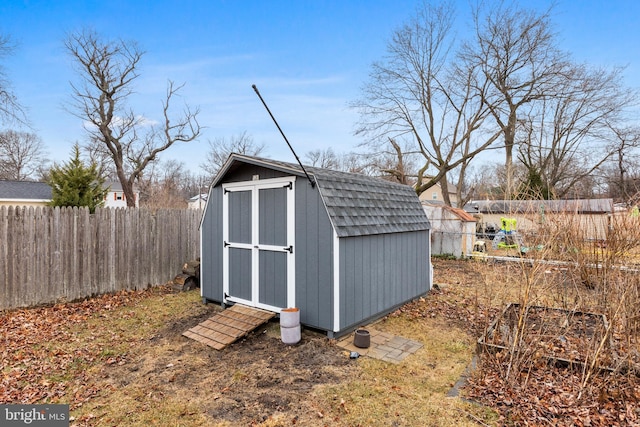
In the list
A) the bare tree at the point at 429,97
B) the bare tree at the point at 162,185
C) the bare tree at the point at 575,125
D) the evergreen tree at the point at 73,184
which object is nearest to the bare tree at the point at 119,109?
the bare tree at the point at 162,185

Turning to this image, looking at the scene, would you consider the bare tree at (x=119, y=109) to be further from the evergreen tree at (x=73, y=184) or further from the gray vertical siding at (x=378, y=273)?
the gray vertical siding at (x=378, y=273)

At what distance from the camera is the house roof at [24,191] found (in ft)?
65.6

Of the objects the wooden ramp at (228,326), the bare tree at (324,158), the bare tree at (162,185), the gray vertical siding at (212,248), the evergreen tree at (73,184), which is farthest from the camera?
the bare tree at (324,158)

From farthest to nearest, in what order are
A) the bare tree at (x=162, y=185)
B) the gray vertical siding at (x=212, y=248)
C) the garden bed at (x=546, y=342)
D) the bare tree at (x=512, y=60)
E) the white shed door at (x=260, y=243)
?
the bare tree at (x=162, y=185), the bare tree at (x=512, y=60), the gray vertical siding at (x=212, y=248), the white shed door at (x=260, y=243), the garden bed at (x=546, y=342)

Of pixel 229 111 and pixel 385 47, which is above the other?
pixel 385 47

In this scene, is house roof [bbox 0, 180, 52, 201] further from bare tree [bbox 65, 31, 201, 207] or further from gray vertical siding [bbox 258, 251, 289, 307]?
gray vertical siding [bbox 258, 251, 289, 307]

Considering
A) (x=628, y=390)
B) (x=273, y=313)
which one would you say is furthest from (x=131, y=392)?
(x=628, y=390)

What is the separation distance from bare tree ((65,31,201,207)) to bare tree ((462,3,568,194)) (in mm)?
16593

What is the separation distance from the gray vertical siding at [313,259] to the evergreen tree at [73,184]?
7925mm

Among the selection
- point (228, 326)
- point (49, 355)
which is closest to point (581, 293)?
point (228, 326)

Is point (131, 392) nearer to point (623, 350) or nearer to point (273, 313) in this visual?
point (273, 313)

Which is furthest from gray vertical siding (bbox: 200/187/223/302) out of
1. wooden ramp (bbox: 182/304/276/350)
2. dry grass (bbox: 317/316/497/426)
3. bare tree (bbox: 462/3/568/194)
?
bare tree (bbox: 462/3/568/194)

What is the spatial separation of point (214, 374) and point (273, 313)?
4.89ft

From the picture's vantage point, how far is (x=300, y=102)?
13750mm
